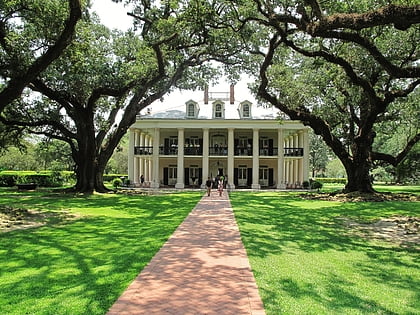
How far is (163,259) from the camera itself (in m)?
7.47

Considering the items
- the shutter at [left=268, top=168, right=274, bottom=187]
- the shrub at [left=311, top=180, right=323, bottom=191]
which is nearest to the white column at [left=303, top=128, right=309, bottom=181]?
the shrub at [left=311, top=180, right=323, bottom=191]

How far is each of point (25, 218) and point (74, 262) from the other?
7687 millimetres

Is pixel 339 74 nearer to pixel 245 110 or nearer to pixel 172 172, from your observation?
pixel 245 110

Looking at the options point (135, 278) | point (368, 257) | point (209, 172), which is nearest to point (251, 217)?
point (368, 257)

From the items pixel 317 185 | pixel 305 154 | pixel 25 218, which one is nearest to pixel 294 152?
pixel 305 154

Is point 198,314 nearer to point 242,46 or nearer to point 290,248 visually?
point 290,248

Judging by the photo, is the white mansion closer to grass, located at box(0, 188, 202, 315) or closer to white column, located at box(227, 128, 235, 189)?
white column, located at box(227, 128, 235, 189)

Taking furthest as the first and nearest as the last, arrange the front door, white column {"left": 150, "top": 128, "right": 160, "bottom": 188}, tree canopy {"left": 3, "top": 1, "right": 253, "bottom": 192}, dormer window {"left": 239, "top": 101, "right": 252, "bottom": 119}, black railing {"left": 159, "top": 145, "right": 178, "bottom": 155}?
the front door
black railing {"left": 159, "top": 145, "right": 178, "bottom": 155}
dormer window {"left": 239, "top": 101, "right": 252, "bottom": 119}
white column {"left": 150, "top": 128, "right": 160, "bottom": 188}
tree canopy {"left": 3, "top": 1, "right": 253, "bottom": 192}

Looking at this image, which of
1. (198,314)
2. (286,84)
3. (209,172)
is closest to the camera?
(198,314)

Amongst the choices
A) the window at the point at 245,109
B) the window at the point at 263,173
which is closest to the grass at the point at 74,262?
the window at the point at 245,109

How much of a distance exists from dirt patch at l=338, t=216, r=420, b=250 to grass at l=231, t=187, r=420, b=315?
0.53 metres

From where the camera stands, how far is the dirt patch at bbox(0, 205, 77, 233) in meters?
12.1

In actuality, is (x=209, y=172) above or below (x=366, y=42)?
below

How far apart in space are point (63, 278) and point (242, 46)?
18527 millimetres
